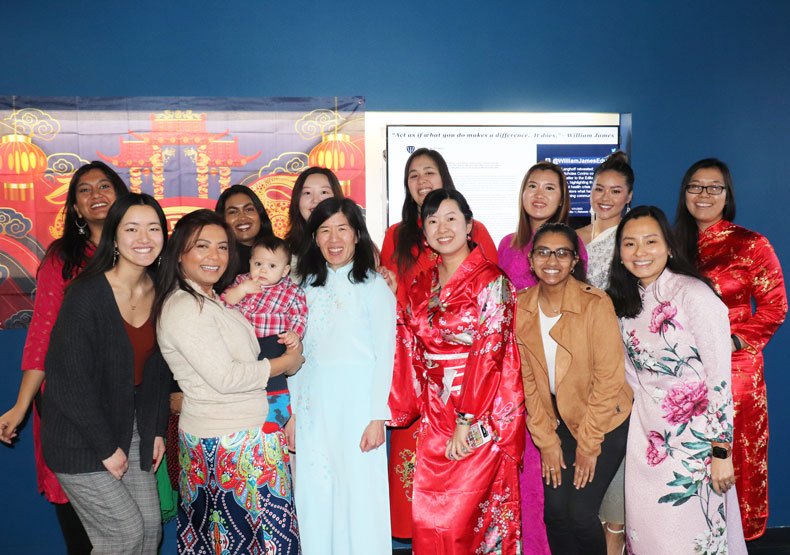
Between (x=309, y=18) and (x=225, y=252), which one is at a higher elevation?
(x=309, y=18)

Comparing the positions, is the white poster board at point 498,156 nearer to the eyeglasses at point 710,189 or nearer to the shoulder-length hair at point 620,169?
the shoulder-length hair at point 620,169

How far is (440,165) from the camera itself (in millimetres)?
3070

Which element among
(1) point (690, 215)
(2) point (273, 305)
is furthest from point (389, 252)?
(1) point (690, 215)

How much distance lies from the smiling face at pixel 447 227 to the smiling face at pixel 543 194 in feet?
2.51

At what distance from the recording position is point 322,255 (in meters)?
2.61

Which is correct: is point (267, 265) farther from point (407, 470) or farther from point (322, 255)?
point (407, 470)

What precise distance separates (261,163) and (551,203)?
5.70 ft

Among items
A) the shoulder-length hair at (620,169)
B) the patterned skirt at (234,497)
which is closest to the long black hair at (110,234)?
the patterned skirt at (234,497)

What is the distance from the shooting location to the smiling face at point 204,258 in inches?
87.7

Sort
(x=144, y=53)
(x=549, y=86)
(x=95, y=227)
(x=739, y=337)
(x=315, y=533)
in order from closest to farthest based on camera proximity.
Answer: (x=315, y=533)
(x=95, y=227)
(x=739, y=337)
(x=144, y=53)
(x=549, y=86)

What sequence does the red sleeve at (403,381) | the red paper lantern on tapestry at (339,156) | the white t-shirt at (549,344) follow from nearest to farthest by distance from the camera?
the white t-shirt at (549,344) → the red sleeve at (403,381) → the red paper lantern on tapestry at (339,156)

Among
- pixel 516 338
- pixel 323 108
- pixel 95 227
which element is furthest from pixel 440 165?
pixel 95 227

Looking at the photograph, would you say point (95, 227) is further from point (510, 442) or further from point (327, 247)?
point (510, 442)

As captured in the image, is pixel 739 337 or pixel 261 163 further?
pixel 261 163
